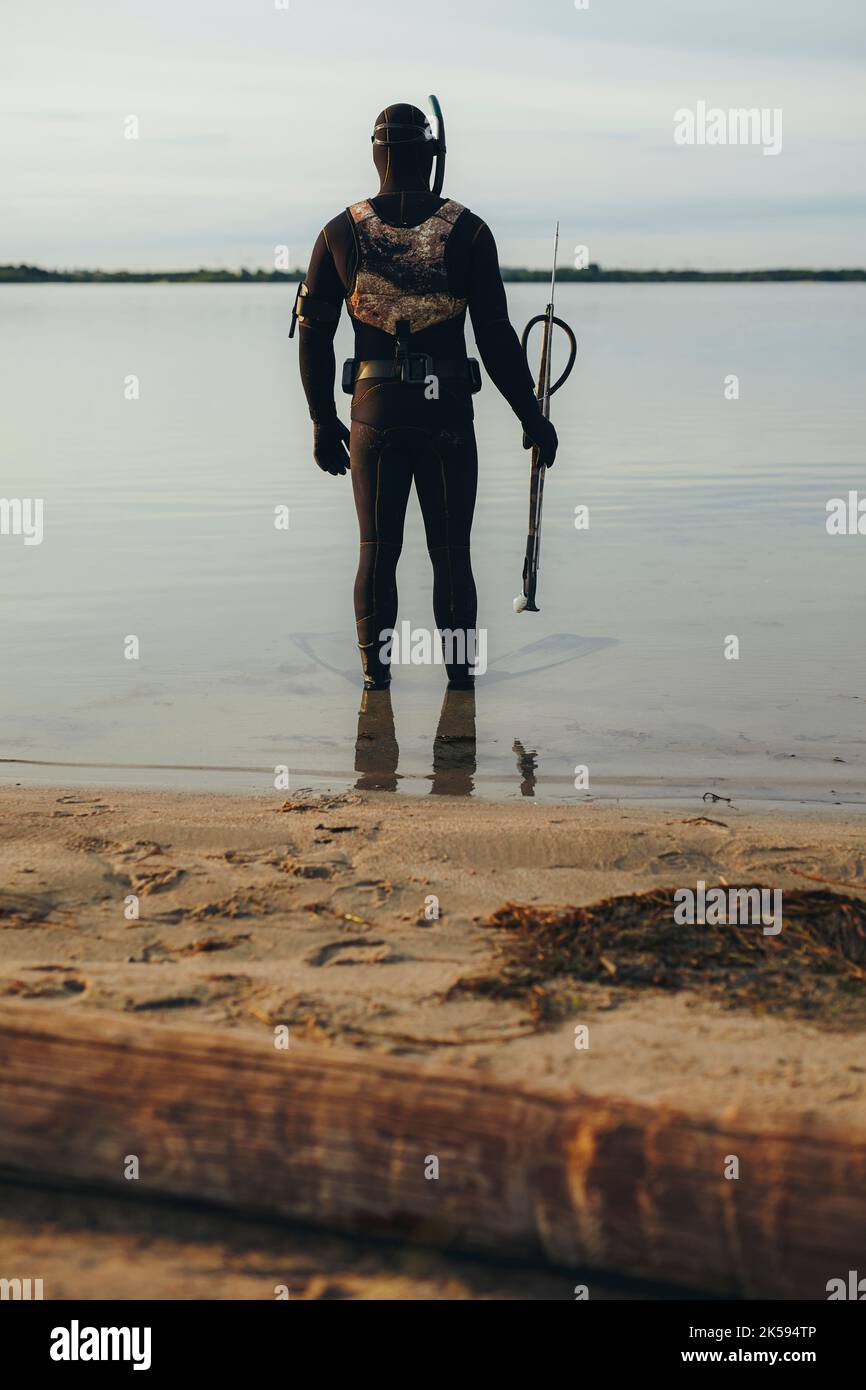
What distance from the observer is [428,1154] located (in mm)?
2691

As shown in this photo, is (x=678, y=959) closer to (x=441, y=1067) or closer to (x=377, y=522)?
(x=441, y=1067)

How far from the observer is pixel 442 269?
6352 mm

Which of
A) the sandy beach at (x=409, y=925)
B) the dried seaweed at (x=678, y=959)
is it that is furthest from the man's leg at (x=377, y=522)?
the dried seaweed at (x=678, y=959)

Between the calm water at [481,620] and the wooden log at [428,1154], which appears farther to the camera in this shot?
the calm water at [481,620]

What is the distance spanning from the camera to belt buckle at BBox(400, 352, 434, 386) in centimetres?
645

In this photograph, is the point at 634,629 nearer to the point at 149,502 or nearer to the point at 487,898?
the point at 487,898

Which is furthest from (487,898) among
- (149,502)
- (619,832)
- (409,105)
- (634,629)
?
(149,502)

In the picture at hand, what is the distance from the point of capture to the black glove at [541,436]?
693 cm

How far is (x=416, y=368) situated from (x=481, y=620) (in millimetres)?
2723

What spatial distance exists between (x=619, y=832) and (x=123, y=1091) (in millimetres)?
2439

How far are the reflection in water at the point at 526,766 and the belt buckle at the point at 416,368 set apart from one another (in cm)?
158
